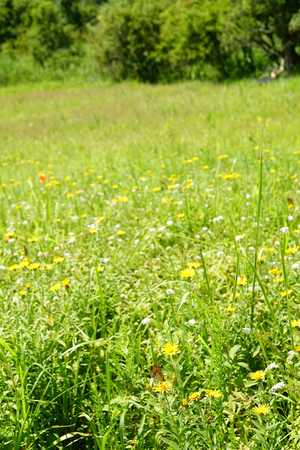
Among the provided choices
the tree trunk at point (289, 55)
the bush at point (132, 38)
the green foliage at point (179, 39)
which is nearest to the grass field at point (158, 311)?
the tree trunk at point (289, 55)

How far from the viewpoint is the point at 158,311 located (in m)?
1.99

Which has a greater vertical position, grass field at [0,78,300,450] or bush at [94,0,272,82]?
bush at [94,0,272,82]

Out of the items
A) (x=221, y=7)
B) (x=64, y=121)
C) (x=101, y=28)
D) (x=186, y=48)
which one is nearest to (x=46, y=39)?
(x=101, y=28)

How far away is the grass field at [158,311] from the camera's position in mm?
1376

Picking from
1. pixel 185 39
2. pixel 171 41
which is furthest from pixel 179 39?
Result: pixel 171 41

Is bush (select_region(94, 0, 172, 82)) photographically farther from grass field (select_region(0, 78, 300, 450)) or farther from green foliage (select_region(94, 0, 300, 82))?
grass field (select_region(0, 78, 300, 450))

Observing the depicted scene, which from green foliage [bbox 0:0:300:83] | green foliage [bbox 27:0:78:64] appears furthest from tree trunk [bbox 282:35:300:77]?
green foliage [bbox 27:0:78:64]

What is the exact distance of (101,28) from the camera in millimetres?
16375

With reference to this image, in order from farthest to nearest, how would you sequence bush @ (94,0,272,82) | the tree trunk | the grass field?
bush @ (94,0,272,82) → the tree trunk → the grass field

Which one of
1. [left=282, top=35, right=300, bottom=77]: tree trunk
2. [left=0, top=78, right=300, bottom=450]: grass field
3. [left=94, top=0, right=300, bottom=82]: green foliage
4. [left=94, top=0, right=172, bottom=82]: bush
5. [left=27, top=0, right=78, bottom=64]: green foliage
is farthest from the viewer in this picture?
[left=27, top=0, right=78, bottom=64]: green foliage

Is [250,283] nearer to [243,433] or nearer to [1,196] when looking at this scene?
[243,433]

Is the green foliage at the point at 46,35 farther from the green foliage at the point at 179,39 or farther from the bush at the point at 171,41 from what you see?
the bush at the point at 171,41

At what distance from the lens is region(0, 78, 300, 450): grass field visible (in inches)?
54.2

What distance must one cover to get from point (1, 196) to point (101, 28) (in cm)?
1415
